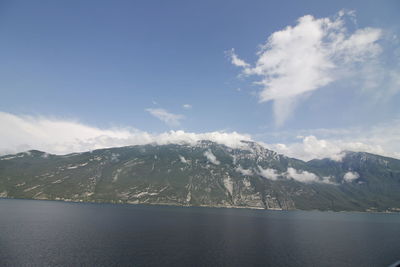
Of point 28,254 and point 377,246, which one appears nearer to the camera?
point 28,254

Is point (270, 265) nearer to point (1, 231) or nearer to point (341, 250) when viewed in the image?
point (341, 250)

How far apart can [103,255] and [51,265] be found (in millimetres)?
18342

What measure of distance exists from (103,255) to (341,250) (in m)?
112

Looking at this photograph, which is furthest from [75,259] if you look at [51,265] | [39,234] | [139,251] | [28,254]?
[39,234]

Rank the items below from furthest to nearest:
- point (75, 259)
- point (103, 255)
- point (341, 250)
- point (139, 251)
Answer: point (341, 250), point (139, 251), point (103, 255), point (75, 259)

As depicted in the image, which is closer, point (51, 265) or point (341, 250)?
point (51, 265)

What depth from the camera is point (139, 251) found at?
329ft

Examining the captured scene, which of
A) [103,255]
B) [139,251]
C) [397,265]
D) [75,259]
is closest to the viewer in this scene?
[397,265]

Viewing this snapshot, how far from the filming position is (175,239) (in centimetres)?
13038

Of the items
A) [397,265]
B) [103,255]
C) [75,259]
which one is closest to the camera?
[397,265]

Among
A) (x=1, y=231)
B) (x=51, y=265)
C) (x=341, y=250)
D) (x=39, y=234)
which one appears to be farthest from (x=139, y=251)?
(x=341, y=250)

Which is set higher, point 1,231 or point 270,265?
point 1,231

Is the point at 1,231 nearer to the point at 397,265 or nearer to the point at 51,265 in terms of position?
the point at 51,265

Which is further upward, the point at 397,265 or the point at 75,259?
the point at 397,265
